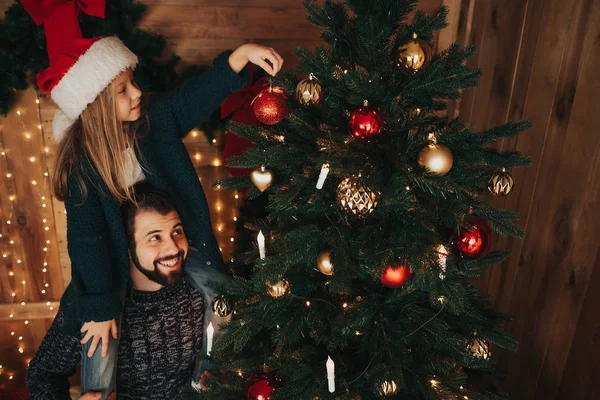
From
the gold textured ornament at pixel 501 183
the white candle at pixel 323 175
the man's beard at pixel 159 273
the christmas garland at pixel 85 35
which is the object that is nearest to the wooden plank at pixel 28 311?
the christmas garland at pixel 85 35

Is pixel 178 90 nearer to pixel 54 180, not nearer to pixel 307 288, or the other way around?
pixel 54 180

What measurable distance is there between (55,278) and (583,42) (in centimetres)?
223

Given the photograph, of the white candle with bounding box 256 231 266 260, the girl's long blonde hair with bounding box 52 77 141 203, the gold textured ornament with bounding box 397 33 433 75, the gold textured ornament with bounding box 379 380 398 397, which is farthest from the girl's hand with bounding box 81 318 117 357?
the gold textured ornament with bounding box 397 33 433 75

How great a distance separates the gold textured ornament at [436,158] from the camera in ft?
3.20

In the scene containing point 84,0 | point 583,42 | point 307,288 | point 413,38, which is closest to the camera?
point 413,38

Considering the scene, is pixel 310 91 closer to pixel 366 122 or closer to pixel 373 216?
pixel 366 122

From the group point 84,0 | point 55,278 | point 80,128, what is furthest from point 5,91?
point 55,278

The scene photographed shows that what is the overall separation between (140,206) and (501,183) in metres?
0.97

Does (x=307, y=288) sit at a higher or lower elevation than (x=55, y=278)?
higher

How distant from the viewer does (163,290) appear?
A: 1538 mm

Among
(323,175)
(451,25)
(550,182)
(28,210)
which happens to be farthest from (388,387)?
(28,210)

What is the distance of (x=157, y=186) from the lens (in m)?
1.47

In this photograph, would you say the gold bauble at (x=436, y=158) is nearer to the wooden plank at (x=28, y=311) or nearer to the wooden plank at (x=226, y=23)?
the wooden plank at (x=226, y=23)

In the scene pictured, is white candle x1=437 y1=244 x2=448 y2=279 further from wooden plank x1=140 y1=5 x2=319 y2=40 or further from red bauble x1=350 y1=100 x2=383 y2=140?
wooden plank x1=140 y1=5 x2=319 y2=40
